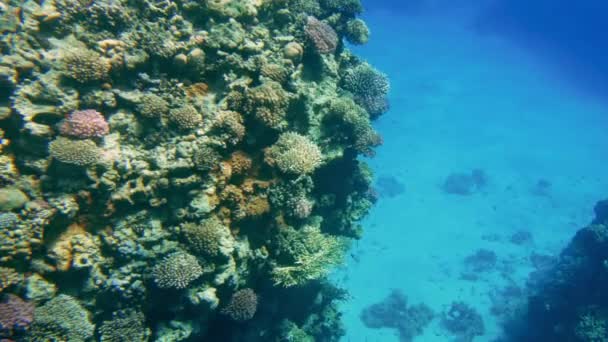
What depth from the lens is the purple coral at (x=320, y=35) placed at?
27.5 ft

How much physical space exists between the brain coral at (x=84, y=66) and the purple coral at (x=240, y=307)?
485 cm

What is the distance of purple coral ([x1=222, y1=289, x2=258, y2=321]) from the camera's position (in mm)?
7082

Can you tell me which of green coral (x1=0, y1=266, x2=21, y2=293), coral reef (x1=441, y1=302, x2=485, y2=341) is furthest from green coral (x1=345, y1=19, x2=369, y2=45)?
coral reef (x1=441, y1=302, x2=485, y2=341)

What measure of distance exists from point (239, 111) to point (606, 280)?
1749 centimetres

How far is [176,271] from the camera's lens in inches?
224

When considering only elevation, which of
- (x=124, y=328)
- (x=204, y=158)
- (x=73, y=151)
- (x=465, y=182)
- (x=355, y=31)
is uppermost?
(x=465, y=182)

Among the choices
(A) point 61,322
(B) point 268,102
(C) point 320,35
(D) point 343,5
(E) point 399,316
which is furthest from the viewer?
(E) point 399,316

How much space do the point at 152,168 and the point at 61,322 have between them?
260 centimetres

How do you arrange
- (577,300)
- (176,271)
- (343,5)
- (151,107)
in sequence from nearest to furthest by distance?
(176,271) → (151,107) → (343,5) → (577,300)

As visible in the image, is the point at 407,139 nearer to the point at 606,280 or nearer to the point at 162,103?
the point at 606,280

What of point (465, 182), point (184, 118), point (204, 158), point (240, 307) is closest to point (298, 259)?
point (240, 307)

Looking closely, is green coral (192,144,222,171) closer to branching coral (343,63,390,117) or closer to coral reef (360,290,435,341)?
branching coral (343,63,390,117)

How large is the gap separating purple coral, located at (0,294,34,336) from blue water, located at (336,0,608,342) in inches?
760

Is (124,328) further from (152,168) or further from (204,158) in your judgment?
(204,158)
